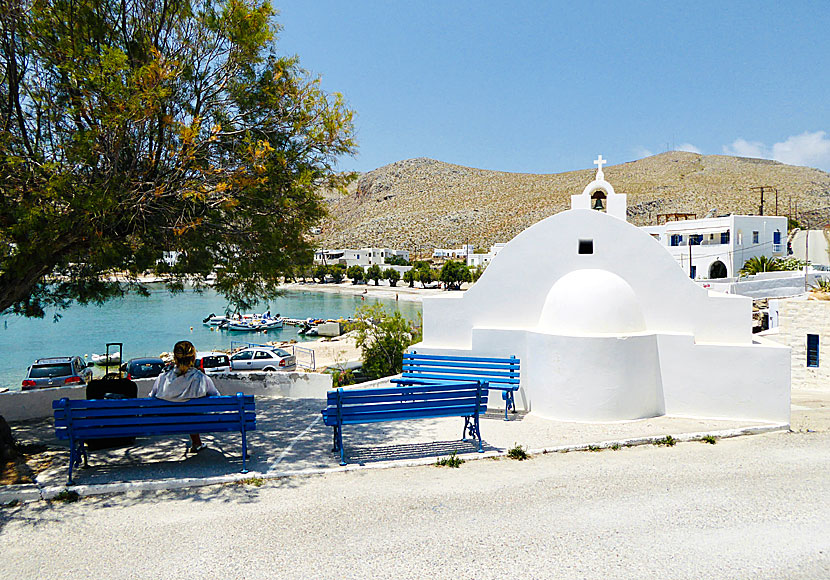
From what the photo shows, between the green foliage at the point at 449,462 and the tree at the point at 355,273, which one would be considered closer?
the green foliage at the point at 449,462

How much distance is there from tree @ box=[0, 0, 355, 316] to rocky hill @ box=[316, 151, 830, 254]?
73358 mm

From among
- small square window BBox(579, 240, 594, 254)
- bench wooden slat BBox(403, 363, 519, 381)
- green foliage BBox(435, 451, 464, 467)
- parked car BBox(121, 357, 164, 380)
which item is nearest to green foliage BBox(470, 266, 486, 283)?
parked car BBox(121, 357, 164, 380)

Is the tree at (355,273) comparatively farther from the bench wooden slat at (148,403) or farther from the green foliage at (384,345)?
the bench wooden slat at (148,403)

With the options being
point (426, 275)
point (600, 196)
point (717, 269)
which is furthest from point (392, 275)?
point (600, 196)

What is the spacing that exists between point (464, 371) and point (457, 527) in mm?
5367

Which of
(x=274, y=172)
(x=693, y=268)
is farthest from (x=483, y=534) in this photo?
(x=693, y=268)

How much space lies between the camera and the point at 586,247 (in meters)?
10.8

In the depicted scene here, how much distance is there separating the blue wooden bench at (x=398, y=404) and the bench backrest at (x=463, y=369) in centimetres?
230

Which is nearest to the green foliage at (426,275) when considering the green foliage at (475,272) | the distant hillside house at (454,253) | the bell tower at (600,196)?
the distant hillside house at (454,253)

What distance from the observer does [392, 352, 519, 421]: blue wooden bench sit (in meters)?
10.0

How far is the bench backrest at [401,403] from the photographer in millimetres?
7191

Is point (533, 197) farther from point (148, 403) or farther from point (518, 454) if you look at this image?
point (148, 403)

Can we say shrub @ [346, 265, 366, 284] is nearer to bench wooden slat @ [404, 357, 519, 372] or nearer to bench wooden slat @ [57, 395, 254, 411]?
bench wooden slat @ [404, 357, 519, 372]

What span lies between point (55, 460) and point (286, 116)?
18.7ft
